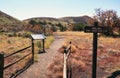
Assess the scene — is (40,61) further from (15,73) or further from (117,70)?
(117,70)

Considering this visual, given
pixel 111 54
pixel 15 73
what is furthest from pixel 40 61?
pixel 111 54

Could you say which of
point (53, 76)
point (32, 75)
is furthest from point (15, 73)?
point (53, 76)

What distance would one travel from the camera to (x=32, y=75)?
1118 cm

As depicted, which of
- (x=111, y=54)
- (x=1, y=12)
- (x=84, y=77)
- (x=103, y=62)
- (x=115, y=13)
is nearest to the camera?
(x=84, y=77)

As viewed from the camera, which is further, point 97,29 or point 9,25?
point 9,25

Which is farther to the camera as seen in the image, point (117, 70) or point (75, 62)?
point (75, 62)

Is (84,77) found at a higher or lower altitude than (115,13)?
lower

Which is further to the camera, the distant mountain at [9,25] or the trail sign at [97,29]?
the distant mountain at [9,25]

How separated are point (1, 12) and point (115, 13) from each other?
7848 cm

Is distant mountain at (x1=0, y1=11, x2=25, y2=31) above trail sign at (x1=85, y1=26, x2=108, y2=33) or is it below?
below

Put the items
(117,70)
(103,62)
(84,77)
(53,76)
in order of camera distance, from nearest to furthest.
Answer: (53,76)
(84,77)
(117,70)
(103,62)

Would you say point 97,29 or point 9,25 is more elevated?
point 97,29

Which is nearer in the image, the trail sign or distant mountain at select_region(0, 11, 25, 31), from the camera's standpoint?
the trail sign

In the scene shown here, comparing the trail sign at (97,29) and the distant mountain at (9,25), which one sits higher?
the trail sign at (97,29)
